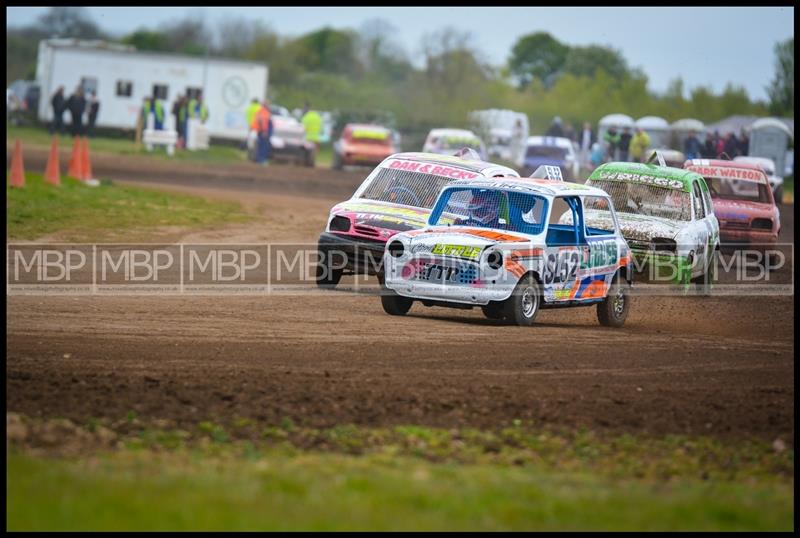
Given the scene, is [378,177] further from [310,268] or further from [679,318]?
[679,318]

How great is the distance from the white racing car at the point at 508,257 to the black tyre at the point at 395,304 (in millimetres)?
11

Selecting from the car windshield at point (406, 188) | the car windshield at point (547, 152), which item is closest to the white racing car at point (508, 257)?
the car windshield at point (406, 188)

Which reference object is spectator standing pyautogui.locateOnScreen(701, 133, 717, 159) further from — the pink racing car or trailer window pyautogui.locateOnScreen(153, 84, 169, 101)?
the pink racing car

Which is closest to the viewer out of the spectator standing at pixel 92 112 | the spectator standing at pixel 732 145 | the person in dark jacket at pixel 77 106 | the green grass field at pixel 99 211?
the green grass field at pixel 99 211

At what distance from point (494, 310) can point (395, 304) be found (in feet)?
3.85

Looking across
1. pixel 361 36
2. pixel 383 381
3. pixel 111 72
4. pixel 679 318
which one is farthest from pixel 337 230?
pixel 361 36

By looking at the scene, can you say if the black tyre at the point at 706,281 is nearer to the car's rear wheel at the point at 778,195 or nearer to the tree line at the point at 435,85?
the car's rear wheel at the point at 778,195

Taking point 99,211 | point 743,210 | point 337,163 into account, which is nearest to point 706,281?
point 743,210

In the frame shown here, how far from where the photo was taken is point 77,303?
14.2 m

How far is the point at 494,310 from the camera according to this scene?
13.6 m

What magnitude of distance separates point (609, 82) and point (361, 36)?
4178 centimetres

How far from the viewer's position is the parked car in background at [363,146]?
144ft

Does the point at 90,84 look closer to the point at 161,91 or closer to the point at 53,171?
the point at 161,91

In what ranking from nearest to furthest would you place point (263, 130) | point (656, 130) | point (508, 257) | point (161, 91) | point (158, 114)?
point (508, 257)
point (263, 130)
point (158, 114)
point (161, 91)
point (656, 130)
